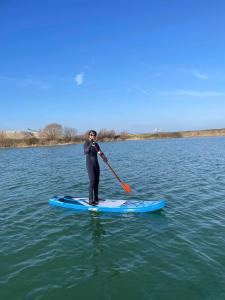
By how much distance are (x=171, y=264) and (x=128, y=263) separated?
110cm

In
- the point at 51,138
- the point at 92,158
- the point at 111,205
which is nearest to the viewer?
the point at 111,205

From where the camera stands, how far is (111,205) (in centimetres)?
1103

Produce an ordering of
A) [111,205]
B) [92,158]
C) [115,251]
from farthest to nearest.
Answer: [92,158]
[111,205]
[115,251]

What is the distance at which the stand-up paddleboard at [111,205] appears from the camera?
417 inches

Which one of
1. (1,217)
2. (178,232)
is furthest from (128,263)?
(1,217)

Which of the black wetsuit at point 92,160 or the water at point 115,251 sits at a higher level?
the black wetsuit at point 92,160

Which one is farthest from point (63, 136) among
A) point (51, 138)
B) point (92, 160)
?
point (92, 160)

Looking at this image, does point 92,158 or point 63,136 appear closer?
point 92,158

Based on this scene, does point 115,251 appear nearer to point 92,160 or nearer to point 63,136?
point 92,160

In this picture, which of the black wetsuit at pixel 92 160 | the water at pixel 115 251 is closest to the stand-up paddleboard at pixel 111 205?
the water at pixel 115 251

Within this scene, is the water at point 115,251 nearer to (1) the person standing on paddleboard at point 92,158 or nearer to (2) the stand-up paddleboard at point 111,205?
(2) the stand-up paddleboard at point 111,205

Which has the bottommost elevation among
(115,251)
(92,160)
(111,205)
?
(115,251)

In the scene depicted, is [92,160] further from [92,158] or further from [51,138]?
[51,138]

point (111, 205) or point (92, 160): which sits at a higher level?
point (92, 160)
